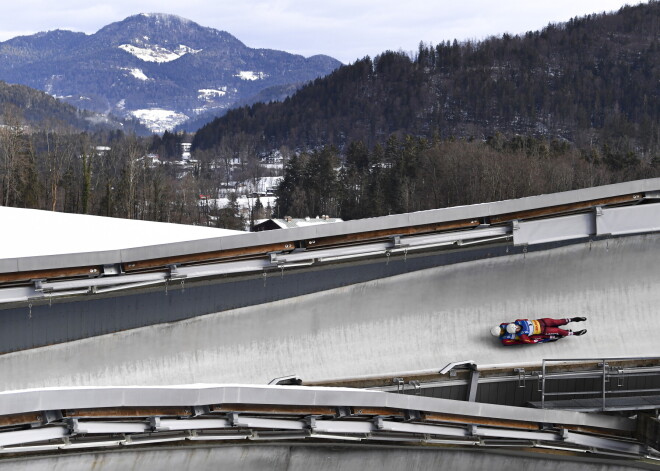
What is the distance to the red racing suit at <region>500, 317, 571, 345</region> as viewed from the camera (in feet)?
37.1

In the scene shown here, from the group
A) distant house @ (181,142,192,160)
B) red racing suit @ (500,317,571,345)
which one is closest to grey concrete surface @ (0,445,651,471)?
red racing suit @ (500,317,571,345)

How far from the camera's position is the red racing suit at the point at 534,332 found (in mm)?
11320

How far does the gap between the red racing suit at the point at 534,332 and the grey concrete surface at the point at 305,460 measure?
188 cm

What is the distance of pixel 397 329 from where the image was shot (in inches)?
455

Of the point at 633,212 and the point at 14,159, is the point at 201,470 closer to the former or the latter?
the point at 633,212

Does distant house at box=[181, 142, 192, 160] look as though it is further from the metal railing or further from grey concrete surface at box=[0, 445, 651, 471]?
grey concrete surface at box=[0, 445, 651, 471]

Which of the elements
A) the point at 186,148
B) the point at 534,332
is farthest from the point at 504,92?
the point at 534,332

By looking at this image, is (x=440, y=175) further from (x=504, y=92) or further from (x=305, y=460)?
(x=504, y=92)

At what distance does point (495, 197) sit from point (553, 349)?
41.3 meters

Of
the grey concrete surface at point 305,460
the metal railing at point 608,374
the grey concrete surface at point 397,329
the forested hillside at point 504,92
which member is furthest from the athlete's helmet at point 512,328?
the forested hillside at point 504,92

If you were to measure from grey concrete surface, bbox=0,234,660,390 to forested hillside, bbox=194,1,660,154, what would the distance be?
99.3 metres

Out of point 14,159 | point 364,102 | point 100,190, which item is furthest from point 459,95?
point 14,159

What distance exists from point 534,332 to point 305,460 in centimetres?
433

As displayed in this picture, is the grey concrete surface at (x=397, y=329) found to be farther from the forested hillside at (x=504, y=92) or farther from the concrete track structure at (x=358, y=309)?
the forested hillside at (x=504, y=92)
